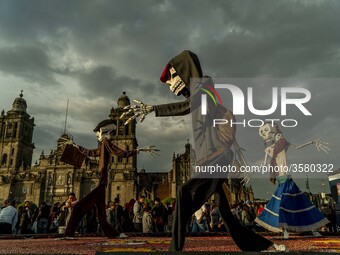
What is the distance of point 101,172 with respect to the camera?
8.04 m

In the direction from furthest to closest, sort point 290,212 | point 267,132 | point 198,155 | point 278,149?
point 267,132 → point 278,149 → point 290,212 → point 198,155

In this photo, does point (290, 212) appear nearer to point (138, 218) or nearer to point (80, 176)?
point (138, 218)

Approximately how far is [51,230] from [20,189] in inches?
2631

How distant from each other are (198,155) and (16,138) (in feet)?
285

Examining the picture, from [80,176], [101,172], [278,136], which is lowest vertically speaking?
[101,172]

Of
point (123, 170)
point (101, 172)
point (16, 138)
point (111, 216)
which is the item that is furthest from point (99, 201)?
point (16, 138)

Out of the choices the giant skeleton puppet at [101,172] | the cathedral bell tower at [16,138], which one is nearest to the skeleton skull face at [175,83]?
the giant skeleton puppet at [101,172]

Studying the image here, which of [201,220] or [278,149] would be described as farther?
[201,220]

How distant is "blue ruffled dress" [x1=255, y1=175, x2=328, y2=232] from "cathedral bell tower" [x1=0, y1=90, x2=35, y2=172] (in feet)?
259

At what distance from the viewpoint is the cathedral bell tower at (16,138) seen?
7839 cm

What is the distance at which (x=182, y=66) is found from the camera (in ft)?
13.4

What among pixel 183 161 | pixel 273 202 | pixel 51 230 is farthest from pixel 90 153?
pixel 183 161

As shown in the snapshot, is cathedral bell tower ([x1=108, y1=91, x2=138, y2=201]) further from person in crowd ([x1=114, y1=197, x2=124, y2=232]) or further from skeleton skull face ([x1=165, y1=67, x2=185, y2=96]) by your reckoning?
skeleton skull face ([x1=165, y1=67, x2=185, y2=96])

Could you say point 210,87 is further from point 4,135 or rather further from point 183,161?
point 4,135
